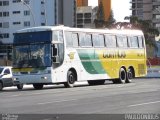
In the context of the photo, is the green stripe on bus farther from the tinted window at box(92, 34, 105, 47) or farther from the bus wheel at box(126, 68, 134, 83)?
the bus wheel at box(126, 68, 134, 83)

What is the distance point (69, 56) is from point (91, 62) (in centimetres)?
283

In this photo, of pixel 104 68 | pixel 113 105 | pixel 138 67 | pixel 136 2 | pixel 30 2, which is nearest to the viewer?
pixel 113 105

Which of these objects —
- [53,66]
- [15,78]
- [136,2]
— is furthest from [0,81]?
[136,2]

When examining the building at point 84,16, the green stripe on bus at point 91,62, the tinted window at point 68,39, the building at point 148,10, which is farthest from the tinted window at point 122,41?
the building at point 84,16

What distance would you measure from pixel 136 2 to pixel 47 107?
185 meters

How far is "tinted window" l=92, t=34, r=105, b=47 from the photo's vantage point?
35125 mm

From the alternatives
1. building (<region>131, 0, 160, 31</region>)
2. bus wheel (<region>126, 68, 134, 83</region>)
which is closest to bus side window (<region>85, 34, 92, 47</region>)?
bus wheel (<region>126, 68, 134, 83</region>)

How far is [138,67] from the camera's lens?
39.7m

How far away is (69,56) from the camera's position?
3244 cm

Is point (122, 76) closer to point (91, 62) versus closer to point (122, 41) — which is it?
point (122, 41)

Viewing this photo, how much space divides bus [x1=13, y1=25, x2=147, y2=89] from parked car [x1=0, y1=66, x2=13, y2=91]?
2.78 ft

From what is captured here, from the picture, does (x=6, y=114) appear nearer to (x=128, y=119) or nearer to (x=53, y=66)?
(x=128, y=119)

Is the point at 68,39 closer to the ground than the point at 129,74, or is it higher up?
higher up

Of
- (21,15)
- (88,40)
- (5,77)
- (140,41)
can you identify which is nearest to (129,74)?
(140,41)
